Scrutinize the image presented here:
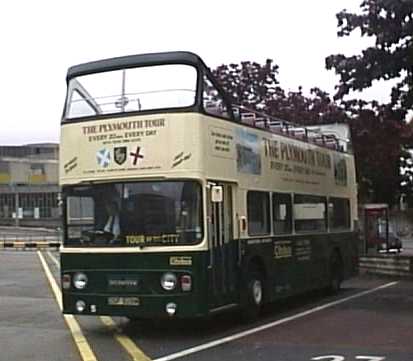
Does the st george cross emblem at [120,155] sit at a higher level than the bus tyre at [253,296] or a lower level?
higher

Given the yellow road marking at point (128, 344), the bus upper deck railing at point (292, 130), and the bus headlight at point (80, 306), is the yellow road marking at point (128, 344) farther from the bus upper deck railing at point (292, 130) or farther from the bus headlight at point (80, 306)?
the bus upper deck railing at point (292, 130)

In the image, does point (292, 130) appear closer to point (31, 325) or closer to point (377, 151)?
point (31, 325)

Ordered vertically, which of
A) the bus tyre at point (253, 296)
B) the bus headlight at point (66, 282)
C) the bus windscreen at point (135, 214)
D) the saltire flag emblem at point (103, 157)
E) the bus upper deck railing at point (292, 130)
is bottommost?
the bus tyre at point (253, 296)

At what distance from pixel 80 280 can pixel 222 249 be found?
2172 mm

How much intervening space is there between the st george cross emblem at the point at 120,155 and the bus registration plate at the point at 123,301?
199cm

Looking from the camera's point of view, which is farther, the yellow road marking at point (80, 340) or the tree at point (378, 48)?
the tree at point (378, 48)

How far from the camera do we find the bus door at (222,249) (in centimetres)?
1252

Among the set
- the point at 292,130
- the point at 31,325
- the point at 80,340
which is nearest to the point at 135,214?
the point at 80,340

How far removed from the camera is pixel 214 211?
41.9ft

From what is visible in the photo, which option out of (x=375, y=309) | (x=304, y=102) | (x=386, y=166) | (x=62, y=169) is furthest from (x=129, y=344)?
(x=304, y=102)

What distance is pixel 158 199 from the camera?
1245 centimetres

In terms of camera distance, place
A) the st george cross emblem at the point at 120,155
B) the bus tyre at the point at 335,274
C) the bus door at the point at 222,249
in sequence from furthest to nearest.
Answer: the bus tyre at the point at 335,274
the st george cross emblem at the point at 120,155
the bus door at the point at 222,249

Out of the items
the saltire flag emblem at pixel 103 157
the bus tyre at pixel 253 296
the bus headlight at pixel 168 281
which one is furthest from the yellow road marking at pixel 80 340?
the bus tyre at pixel 253 296

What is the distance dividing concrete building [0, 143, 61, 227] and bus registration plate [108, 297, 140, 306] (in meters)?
63.7
